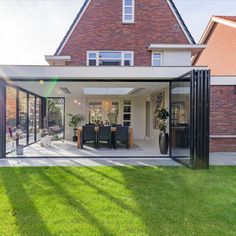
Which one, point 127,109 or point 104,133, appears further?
point 127,109

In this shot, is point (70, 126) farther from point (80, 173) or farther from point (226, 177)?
point (226, 177)

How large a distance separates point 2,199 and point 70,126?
443 inches

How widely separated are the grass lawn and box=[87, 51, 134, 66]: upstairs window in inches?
376

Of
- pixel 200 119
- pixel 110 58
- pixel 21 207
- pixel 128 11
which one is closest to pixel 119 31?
pixel 128 11

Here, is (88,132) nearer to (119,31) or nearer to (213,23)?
(119,31)

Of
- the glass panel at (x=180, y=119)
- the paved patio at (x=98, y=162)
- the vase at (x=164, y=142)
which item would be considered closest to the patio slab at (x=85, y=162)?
the paved patio at (x=98, y=162)

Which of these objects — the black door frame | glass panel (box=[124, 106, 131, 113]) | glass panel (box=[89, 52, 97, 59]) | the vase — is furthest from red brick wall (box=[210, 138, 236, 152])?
glass panel (box=[89, 52, 97, 59])

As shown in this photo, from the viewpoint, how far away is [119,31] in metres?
15.8

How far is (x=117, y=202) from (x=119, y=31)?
12918mm

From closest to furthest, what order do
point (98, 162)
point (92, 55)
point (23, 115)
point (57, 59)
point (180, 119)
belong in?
point (98, 162), point (180, 119), point (23, 115), point (57, 59), point (92, 55)

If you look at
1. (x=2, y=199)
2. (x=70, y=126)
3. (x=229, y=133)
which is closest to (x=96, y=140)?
(x=70, y=126)

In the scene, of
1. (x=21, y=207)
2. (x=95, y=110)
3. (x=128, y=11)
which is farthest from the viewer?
(x=95, y=110)

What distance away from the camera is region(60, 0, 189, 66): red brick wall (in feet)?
51.2

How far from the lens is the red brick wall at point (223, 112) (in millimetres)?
11242
